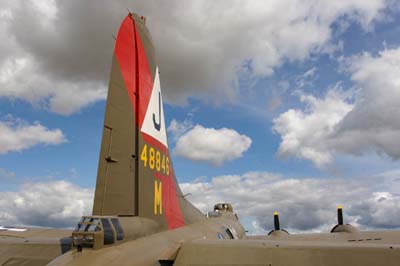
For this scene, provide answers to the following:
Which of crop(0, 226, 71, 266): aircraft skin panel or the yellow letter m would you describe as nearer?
crop(0, 226, 71, 266): aircraft skin panel

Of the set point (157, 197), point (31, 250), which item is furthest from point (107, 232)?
point (31, 250)

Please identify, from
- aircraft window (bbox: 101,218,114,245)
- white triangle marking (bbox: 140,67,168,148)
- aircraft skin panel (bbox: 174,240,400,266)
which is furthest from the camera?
white triangle marking (bbox: 140,67,168,148)

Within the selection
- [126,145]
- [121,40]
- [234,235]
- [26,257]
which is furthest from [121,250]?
[234,235]

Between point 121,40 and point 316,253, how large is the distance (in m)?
6.73

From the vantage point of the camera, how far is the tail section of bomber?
8461mm

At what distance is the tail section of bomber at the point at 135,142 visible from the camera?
8461mm

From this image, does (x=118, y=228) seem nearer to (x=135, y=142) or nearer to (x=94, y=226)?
(x=94, y=226)

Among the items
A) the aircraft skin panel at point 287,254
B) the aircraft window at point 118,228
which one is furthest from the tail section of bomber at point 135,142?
the aircraft skin panel at point 287,254

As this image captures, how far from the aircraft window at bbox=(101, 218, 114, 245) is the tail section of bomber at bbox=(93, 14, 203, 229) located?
1.21 metres

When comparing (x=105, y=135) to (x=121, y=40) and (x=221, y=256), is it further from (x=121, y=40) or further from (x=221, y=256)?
(x=221, y=256)

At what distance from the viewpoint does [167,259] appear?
7.15 meters

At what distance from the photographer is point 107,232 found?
689cm

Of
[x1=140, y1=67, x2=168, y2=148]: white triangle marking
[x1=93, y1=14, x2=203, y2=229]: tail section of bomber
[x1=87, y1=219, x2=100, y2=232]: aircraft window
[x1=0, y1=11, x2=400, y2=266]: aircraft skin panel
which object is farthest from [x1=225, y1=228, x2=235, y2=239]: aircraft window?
[x1=87, y1=219, x2=100, y2=232]: aircraft window

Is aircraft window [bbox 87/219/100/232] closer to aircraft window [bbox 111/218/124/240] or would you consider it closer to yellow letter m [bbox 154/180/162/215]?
aircraft window [bbox 111/218/124/240]
